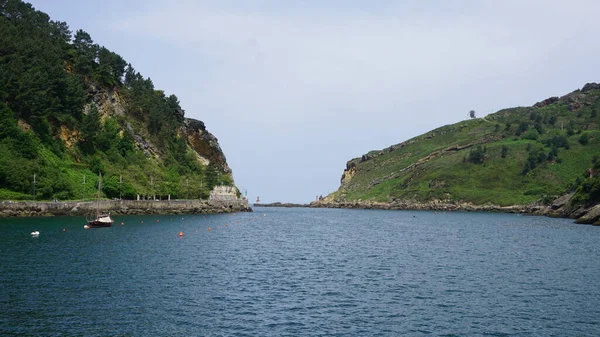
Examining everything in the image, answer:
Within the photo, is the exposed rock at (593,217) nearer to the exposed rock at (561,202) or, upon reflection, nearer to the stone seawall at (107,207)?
the exposed rock at (561,202)

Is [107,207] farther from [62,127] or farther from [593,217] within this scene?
[593,217]

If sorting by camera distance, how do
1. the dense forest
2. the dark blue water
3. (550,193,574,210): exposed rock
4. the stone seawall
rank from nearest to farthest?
the dark blue water
the stone seawall
the dense forest
(550,193,574,210): exposed rock

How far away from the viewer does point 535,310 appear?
135ft

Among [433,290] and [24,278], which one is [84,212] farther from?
[433,290]

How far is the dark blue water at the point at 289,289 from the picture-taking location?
1398 inches

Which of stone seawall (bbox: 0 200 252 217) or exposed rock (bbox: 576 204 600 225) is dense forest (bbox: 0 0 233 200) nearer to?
stone seawall (bbox: 0 200 252 217)

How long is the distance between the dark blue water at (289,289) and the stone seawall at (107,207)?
140ft

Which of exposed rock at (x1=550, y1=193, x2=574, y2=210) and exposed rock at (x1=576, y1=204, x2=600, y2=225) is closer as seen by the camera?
exposed rock at (x1=576, y1=204, x2=600, y2=225)

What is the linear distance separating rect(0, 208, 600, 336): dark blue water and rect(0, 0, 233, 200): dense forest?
56.3m

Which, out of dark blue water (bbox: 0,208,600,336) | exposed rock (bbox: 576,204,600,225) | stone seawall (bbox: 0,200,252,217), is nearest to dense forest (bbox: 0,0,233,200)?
stone seawall (bbox: 0,200,252,217)

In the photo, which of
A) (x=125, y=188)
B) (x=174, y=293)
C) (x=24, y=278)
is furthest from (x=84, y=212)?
(x=174, y=293)

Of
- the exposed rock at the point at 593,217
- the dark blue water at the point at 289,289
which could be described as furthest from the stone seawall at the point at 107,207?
the exposed rock at the point at 593,217

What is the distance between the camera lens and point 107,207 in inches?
5723

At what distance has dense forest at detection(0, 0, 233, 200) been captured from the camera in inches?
5202
